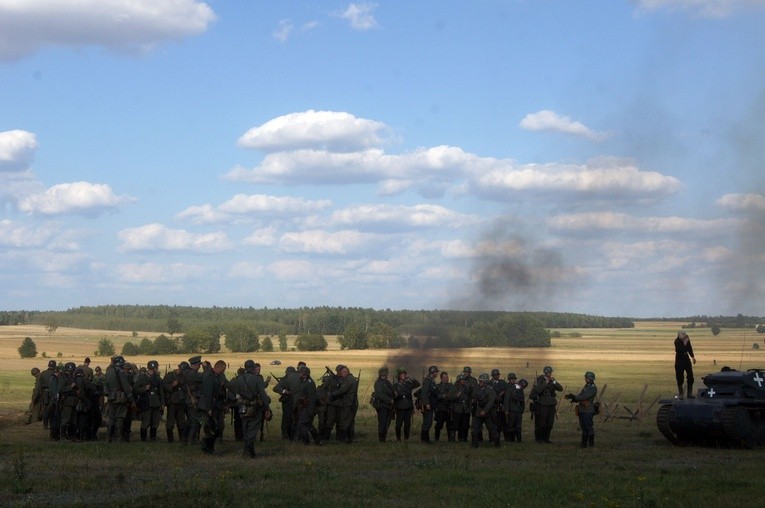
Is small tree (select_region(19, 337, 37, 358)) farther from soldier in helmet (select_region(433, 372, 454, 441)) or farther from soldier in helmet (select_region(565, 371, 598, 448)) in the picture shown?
soldier in helmet (select_region(565, 371, 598, 448))

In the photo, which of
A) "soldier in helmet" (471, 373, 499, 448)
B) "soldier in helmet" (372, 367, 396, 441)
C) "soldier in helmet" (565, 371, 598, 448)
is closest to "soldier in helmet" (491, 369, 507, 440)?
"soldier in helmet" (471, 373, 499, 448)

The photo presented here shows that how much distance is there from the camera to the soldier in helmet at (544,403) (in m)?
24.8

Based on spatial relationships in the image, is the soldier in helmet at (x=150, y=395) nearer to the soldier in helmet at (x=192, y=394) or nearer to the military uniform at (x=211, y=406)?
the soldier in helmet at (x=192, y=394)

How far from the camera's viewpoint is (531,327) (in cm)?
6109

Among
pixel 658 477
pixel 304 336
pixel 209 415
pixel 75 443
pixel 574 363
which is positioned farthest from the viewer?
pixel 304 336

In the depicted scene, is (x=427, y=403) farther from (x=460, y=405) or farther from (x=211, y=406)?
(x=211, y=406)

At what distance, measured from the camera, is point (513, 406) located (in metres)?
24.9

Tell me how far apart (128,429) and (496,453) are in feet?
30.1

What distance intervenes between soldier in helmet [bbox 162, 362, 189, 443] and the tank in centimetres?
1182

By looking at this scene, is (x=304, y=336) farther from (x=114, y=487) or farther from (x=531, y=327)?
(x=114, y=487)

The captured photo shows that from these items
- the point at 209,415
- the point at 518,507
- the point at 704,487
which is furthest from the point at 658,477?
the point at 209,415

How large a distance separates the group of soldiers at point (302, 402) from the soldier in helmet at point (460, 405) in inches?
Answer: 1.0

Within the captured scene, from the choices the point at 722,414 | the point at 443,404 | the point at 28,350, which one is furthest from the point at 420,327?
the point at 28,350

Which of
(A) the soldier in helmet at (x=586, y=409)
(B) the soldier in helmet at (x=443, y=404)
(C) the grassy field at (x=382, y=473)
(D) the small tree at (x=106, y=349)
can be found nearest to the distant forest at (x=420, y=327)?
(D) the small tree at (x=106, y=349)
